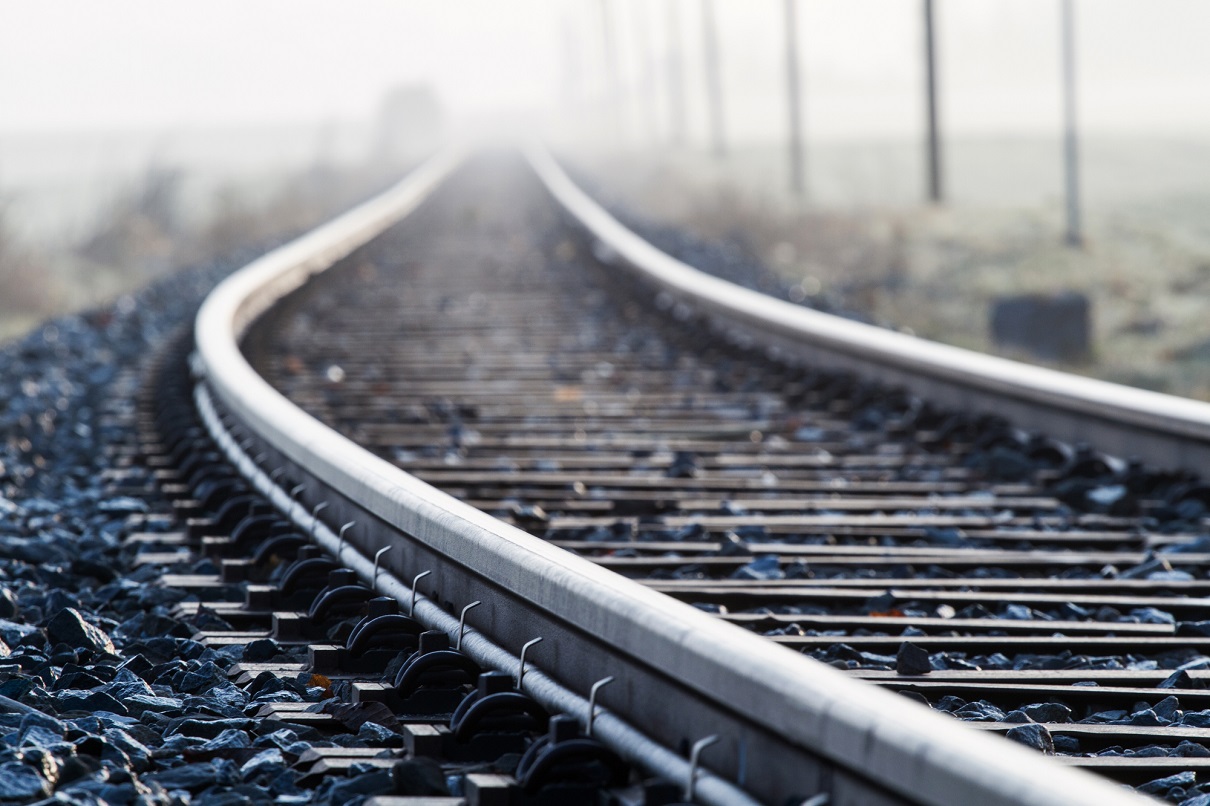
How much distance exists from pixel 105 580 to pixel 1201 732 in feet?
8.90

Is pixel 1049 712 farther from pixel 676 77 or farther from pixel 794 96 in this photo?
pixel 676 77

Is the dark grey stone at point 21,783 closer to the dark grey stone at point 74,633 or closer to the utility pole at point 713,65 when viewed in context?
the dark grey stone at point 74,633

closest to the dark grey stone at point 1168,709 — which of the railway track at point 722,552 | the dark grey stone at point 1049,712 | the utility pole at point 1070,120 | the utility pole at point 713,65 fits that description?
the railway track at point 722,552

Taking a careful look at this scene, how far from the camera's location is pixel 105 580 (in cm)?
399

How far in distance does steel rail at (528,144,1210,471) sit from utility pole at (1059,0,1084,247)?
10007 millimetres

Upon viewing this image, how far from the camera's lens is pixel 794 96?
28.6 meters

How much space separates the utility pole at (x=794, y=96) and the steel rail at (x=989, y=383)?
18.9 metres

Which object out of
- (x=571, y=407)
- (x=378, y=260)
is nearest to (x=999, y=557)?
(x=571, y=407)

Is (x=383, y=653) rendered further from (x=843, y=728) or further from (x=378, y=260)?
(x=378, y=260)

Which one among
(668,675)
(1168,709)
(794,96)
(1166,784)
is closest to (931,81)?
(794,96)

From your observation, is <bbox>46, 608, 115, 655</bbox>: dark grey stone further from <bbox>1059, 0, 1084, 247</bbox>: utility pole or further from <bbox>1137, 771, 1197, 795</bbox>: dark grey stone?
<bbox>1059, 0, 1084, 247</bbox>: utility pole

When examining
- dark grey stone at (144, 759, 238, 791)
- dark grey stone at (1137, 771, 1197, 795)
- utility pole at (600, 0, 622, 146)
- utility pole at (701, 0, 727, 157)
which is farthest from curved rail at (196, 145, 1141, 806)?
utility pole at (600, 0, 622, 146)

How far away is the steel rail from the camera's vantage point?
16.0 ft

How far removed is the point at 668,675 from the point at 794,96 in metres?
27.2
